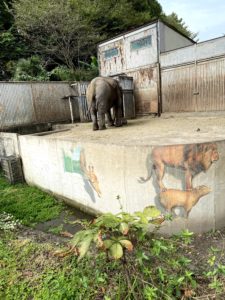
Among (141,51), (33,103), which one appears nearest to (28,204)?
(33,103)

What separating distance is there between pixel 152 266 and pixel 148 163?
4.94 ft

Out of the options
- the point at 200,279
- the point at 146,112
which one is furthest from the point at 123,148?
the point at 146,112

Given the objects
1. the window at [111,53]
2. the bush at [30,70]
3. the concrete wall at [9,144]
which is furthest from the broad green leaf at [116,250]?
the bush at [30,70]

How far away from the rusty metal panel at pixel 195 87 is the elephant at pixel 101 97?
264cm

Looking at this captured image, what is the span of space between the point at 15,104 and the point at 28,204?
4001mm

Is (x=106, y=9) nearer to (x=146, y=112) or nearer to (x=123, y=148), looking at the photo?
(x=146, y=112)

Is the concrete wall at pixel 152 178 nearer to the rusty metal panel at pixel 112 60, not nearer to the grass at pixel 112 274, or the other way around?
the grass at pixel 112 274

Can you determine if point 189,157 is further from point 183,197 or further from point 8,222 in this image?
point 8,222

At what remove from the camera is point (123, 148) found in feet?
12.1

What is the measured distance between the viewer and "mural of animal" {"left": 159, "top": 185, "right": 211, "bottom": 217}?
10.9ft

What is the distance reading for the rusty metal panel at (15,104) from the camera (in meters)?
7.54

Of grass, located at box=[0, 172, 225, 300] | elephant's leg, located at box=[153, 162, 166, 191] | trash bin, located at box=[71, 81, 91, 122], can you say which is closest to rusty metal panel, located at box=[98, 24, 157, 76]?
trash bin, located at box=[71, 81, 91, 122]

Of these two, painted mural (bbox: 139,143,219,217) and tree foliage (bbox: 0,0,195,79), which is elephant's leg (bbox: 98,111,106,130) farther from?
tree foliage (bbox: 0,0,195,79)

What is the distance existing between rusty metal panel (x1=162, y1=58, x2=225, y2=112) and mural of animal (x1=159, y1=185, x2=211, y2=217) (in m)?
4.81
